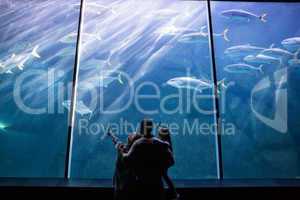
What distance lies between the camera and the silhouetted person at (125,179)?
2.40 meters

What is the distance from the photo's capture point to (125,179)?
8.05 feet

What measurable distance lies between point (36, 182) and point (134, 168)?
7.07 feet

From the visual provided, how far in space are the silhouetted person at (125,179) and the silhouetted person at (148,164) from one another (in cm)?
5

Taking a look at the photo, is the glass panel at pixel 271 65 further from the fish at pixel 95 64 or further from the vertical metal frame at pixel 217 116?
the fish at pixel 95 64

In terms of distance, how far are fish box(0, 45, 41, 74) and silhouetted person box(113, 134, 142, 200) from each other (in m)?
6.05

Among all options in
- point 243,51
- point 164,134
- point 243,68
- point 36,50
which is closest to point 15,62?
point 36,50

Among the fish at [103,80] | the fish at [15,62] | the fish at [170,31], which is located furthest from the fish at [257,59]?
the fish at [15,62]

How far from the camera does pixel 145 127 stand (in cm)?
244

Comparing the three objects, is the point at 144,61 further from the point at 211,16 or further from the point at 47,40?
the point at 211,16

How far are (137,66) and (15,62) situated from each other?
21.6 feet

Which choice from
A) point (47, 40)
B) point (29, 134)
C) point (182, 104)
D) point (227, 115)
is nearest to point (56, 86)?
point (47, 40)

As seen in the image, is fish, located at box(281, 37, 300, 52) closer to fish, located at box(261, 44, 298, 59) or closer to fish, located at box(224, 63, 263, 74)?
fish, located at box(261, 44, 298, 59)

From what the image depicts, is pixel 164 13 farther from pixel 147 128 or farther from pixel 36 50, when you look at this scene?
pixel 147 128

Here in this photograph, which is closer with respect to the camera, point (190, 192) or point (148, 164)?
point (148, 164)
